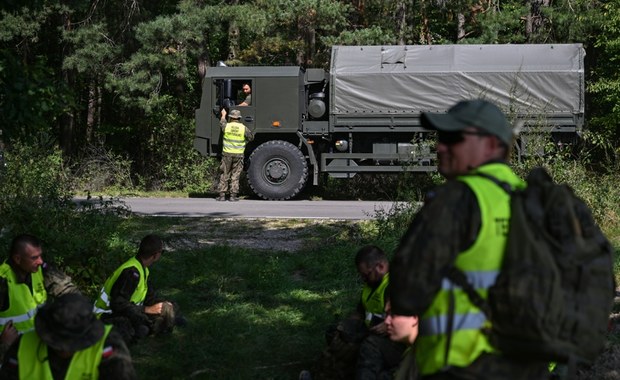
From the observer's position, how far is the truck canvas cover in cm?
1852

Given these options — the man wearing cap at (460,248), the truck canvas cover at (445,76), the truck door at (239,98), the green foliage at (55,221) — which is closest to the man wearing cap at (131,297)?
the green foliage at (55,221)

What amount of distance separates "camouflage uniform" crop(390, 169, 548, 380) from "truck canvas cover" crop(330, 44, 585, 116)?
1573cm

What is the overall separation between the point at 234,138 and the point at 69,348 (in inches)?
577

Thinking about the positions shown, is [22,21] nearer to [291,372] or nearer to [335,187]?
[335,187]

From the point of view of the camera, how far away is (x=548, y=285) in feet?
9.59

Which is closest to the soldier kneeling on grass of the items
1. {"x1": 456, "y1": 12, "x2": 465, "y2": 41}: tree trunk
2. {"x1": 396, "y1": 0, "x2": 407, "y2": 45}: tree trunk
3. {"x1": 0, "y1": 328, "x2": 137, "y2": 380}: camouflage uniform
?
{"x1": 0, "y1": 328, "x2": 137, "y2": 380}: camouflage uniform

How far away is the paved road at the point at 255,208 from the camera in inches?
584

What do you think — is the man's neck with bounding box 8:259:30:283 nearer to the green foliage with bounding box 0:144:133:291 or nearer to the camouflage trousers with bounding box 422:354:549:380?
the green foliage with bounding box 0:144:133:291

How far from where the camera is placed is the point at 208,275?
9.66m

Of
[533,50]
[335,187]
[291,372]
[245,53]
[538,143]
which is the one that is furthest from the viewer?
[245,53]

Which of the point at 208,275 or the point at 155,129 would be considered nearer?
the point at 208,275

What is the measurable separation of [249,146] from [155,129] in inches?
247

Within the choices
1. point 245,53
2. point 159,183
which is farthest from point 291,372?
point 245,53

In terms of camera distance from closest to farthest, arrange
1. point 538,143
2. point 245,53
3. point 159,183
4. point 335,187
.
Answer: point 538,143
point 335,187
point 159,183
point 245,53
